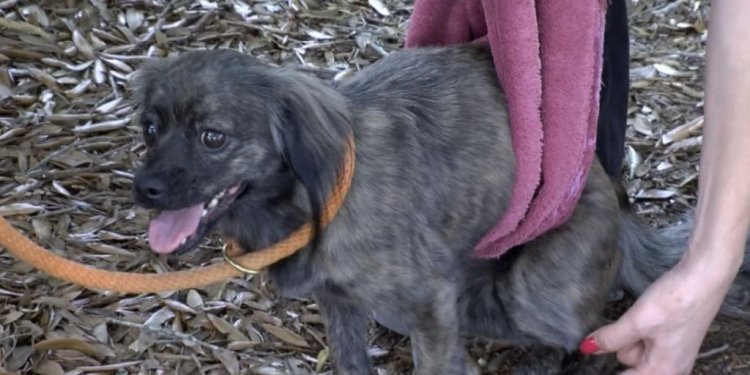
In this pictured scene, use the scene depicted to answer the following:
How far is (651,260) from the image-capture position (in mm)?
3480

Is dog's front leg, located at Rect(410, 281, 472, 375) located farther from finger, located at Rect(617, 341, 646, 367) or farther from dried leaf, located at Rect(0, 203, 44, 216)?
dried leaf, located at Rect(0, 203, 44, 216)

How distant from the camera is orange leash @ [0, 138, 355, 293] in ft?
8.34

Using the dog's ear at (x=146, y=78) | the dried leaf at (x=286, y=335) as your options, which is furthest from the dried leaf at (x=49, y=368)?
the dog's ear at (x=146, y=78)

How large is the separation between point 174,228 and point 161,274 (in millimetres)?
141

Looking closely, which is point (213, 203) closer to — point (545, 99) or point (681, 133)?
point (545, 99)

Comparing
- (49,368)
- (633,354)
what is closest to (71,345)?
(49,368)

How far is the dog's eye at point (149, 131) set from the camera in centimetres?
279

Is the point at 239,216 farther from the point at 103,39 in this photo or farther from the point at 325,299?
the point at 103,39

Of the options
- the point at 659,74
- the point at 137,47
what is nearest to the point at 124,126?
the point at 137,47

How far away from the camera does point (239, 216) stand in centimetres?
292

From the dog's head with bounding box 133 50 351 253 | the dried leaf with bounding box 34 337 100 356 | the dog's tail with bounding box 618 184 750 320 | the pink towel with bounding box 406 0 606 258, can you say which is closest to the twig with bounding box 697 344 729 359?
the dog's tail with bounding box 618 184 750 320

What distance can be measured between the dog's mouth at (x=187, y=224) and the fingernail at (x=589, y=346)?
1101 millimetres

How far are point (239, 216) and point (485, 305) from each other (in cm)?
87

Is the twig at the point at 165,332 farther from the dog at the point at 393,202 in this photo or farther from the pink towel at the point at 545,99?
the pink towel at the point at 545,99
